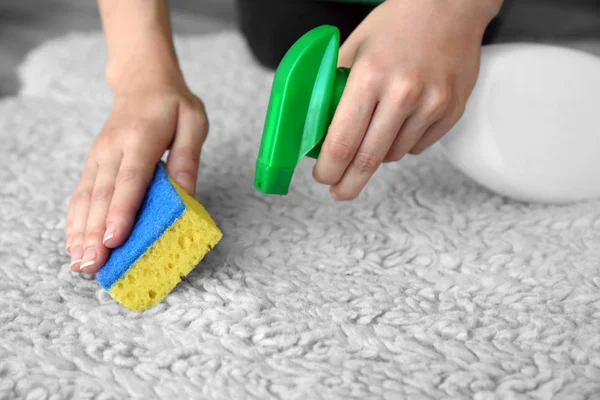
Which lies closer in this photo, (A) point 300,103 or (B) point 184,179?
(A) point 300,103

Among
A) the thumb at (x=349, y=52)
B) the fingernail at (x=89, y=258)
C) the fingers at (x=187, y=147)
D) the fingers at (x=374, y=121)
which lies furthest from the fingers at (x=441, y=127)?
the fingernail at (x=89, y=258)

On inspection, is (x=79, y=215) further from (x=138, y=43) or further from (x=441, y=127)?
(x=441, y=127)

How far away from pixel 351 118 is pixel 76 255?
28 cm

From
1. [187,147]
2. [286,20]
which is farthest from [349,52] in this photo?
[286,20]

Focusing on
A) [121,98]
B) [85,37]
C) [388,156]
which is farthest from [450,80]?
[85,37]

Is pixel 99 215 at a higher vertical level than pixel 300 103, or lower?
lower

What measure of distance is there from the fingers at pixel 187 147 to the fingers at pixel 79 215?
0.27 ft

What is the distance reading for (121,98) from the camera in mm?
723

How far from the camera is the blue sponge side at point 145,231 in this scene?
56 centimetres

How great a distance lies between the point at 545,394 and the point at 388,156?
0.27m

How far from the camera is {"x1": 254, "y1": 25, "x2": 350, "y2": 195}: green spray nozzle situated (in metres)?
0.53

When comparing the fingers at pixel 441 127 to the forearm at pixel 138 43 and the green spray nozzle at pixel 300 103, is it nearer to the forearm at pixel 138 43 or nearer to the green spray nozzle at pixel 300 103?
the green spray nozzle at pixel 300 103

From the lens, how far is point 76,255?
60cm

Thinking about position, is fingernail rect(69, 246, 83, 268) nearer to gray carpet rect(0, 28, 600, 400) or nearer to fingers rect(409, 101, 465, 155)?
gray carpet rect(0, 28, 600, 400)
